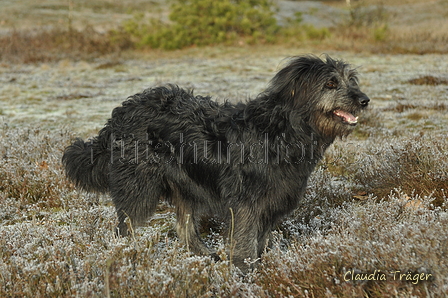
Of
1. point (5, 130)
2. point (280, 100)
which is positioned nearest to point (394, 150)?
point (280, 100)

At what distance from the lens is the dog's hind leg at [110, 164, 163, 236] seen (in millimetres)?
3629

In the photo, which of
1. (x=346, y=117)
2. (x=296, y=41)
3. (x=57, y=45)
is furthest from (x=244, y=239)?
(x=57, y=45)

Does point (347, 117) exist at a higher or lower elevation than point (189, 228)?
higher

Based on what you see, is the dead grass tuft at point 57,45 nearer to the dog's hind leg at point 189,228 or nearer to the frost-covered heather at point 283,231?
the frost-covered heather at point 283,231

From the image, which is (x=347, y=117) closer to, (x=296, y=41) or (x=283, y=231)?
(x=283, y=231)

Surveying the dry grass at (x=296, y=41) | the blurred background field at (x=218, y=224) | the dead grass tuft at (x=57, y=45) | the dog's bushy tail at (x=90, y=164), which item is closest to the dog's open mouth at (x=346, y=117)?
the blurred background field at (x=218, y=224)

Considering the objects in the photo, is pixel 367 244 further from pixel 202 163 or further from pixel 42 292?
pixel 42 292

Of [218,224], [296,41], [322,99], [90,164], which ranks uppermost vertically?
[322,99]

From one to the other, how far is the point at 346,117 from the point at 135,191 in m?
2.03

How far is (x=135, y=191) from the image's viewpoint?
12.0 ft

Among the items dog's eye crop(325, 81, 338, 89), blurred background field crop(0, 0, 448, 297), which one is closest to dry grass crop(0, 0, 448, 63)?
blurred background field crop(0, 0, 448, 297)

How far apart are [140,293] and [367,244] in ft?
5.35

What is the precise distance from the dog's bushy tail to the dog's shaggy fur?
1cm

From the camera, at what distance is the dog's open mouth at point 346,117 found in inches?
128
